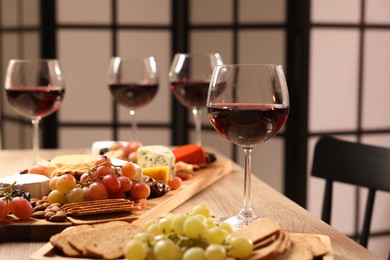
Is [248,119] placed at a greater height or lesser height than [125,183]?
greater

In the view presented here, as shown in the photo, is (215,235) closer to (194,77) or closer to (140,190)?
(140,190)

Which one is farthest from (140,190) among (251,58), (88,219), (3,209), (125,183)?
(251,58)

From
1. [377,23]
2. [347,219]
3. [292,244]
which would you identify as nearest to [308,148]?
[347,219]

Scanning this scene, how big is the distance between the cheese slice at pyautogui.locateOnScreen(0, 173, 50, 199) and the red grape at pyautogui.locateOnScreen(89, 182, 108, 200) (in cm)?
14

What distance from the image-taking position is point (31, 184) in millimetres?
1273

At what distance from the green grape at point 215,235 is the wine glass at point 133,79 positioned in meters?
1.09

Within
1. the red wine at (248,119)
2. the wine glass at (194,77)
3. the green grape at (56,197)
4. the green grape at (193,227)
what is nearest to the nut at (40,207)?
the green grape at (56,197)

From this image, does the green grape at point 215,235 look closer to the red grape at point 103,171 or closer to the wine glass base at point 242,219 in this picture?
the wine glass base at point 242,219

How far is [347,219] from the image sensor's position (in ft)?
11.8

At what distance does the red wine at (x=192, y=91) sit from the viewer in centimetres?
188

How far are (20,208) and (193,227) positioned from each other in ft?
1.44

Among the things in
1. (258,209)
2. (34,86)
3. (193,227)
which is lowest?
(258,209)

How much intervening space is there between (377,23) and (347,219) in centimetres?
105

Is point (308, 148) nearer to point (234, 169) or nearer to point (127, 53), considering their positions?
point (127, 53)
